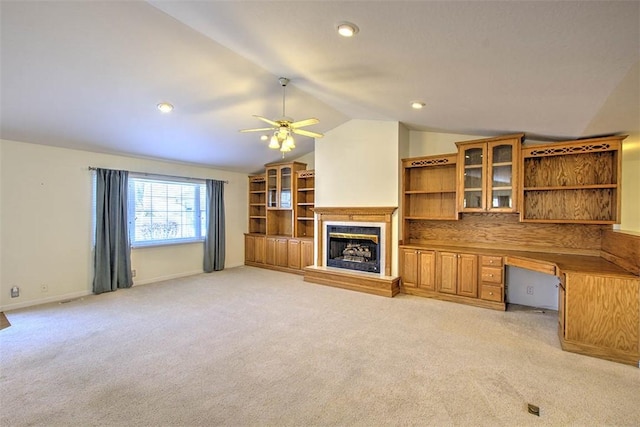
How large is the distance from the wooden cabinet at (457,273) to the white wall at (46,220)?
516cm

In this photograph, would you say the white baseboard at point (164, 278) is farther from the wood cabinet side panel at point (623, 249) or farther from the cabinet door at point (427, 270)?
the wood cabinet side panel at point (623, 249)

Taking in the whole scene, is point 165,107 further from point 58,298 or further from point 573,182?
point 573,182

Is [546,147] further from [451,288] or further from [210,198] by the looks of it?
[210,198]

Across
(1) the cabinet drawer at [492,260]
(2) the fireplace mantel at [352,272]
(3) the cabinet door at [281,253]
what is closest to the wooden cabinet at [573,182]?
(1) the cabinet drawer at [492,260]

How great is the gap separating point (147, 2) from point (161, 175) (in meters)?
3.95

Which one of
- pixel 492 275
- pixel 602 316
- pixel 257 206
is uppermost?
pixel 257 206

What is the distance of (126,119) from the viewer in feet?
13.4

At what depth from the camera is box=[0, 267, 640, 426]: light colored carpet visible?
2.08 m

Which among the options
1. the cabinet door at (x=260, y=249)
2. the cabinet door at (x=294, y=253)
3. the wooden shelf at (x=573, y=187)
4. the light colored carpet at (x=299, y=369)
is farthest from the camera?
the cabinet door at (x=260, y=249)

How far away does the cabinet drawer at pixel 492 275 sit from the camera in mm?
4137

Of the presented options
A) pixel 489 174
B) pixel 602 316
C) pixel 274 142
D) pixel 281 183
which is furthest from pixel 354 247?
pixel 602 316

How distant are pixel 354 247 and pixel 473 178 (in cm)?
222

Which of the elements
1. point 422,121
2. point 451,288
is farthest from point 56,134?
point 451,288

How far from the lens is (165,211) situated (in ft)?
19.6
